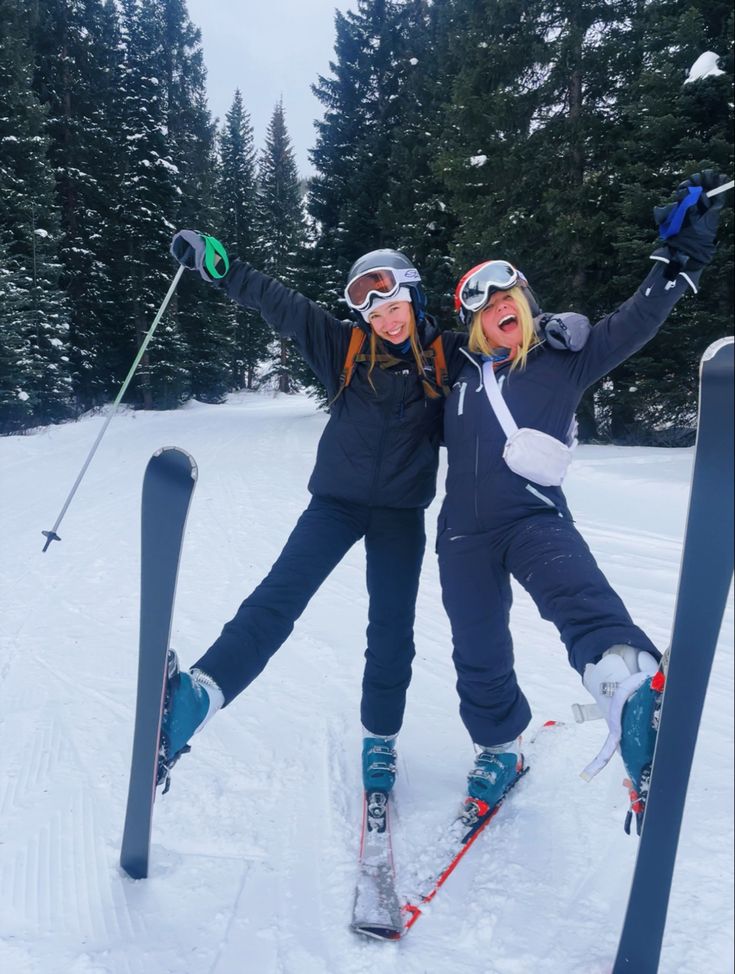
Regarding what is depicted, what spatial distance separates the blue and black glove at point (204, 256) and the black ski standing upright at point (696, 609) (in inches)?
71.4

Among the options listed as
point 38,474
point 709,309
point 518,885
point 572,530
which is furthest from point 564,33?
point 518,885

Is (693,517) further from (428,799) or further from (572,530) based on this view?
(428,799)

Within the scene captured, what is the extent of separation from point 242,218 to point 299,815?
35.8m

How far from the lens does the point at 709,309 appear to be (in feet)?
31.2

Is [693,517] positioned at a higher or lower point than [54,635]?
higher

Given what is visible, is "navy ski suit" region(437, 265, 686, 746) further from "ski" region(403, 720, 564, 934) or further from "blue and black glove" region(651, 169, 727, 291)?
"ski" region(403, 720, 564, 934)

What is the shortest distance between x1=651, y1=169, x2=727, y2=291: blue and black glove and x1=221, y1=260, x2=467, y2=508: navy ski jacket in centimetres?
81

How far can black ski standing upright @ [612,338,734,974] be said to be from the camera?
143 centimetres

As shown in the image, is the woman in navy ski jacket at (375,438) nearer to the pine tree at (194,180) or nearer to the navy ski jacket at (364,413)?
the navy ski jacket at (364,413)

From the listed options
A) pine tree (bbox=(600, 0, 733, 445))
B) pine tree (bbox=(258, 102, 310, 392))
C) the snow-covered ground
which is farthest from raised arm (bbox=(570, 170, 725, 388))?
pine tree (bbox=(258, 102, 310, 392))

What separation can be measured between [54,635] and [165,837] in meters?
2.14

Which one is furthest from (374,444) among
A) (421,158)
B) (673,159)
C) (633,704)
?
(421,158)

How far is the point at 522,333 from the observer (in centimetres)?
233

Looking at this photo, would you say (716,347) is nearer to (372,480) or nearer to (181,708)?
(372,480)
